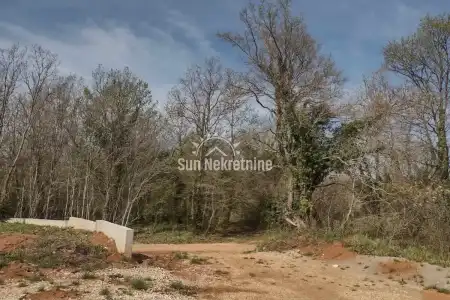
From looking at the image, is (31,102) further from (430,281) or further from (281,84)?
(430,281)

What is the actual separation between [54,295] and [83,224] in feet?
27.5

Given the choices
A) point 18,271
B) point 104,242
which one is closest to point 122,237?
point 104,242

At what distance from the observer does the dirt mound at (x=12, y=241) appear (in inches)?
384

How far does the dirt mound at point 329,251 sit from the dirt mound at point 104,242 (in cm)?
602

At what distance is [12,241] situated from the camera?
10.3m

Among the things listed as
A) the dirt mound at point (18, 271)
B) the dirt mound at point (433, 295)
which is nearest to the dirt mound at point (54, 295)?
the dirt mound at point (18, 271)

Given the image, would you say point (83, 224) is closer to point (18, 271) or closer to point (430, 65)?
point (18, 271)

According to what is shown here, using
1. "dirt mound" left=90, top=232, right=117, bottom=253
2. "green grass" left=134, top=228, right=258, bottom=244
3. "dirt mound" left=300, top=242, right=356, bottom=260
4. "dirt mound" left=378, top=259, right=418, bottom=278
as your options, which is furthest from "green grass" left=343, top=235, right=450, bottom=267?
"green grass" left=134, top=228, right=258, bottom=244

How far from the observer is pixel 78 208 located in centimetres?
2691

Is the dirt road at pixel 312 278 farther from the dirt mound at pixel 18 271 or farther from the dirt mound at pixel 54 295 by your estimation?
the dirt mound at pixel 18 271

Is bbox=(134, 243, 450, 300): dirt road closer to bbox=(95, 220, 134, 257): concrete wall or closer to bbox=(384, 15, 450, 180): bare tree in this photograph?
bbox=(95, 220, 134, 257): concrete wall

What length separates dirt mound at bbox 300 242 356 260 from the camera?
1220 centimetres

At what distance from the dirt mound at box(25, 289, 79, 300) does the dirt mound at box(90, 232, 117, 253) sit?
11.2 ft

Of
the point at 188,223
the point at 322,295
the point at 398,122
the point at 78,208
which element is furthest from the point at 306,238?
the point at 78,208
